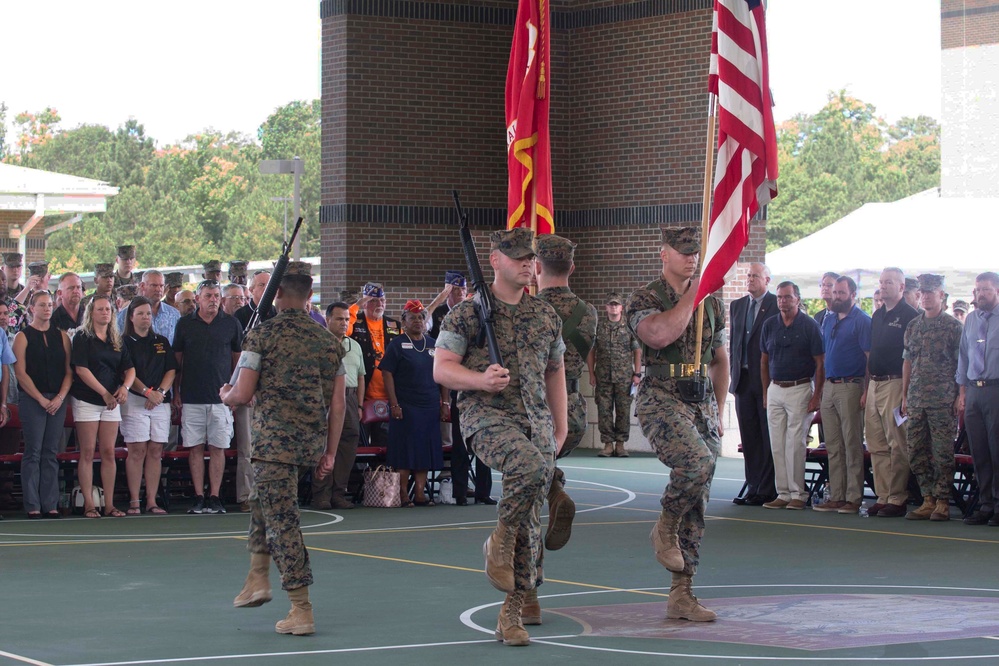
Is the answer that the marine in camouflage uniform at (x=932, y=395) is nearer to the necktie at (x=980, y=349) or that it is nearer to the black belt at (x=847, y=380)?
the necktie at (x=980, y=349)

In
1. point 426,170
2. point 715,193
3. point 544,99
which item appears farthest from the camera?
point 426,170

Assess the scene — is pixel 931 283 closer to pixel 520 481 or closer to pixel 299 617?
pixel 520 481

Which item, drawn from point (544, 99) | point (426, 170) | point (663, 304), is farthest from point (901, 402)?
point (426, 170)

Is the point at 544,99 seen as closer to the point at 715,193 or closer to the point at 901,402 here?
the point at 715,193

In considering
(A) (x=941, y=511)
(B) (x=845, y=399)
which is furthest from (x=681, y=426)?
(B) (x=845, y=399)

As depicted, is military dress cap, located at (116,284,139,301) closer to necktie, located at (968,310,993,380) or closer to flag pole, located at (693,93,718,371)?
flag pole, located at (693,93,718,371)

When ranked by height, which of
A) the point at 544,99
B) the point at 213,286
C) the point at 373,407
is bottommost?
the point at 373,407

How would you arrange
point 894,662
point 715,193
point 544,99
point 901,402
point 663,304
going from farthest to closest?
point 901,402
point 544,99
point 715,193
point 663,304
point 894,662

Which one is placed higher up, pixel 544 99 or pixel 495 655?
pixel 544 99

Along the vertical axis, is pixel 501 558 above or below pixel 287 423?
below

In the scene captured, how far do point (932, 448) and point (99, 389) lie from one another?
26.0ft

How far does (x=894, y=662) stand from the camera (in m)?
7.30

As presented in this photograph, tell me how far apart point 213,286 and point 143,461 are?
186 cm

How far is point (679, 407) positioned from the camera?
8922 millimetres
